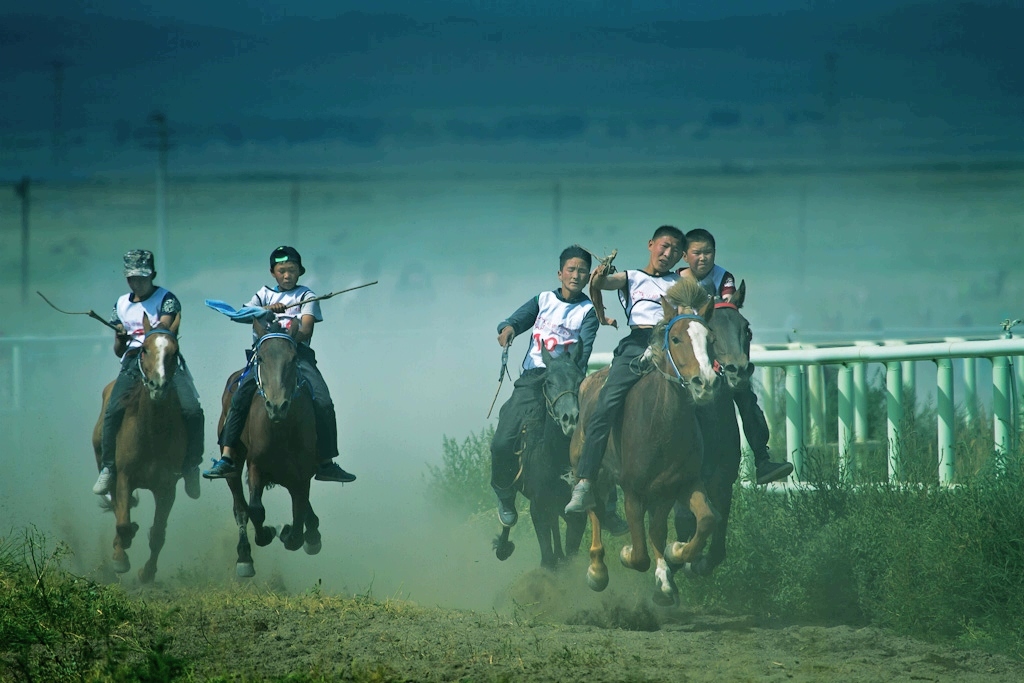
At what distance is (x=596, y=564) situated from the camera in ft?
31.7

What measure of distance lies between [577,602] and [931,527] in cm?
297

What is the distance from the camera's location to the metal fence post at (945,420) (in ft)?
34.0

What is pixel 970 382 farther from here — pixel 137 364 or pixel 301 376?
pixel 137 364

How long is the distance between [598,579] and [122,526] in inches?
193

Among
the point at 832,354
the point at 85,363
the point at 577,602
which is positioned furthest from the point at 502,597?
the point at 85,363

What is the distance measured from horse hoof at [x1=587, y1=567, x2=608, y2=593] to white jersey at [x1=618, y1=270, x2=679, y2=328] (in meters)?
2.06

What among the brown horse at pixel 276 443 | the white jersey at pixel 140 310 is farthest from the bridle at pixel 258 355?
the white jersey at pixel 140 310

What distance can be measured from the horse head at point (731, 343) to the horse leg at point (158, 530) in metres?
5.95

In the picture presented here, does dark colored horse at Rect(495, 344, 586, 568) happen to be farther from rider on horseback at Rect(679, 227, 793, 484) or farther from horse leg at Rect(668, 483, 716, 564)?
rider on horseback at Rect(679, 227, 793, 484)

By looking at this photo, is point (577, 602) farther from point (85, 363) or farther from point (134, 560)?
point (85, 363)

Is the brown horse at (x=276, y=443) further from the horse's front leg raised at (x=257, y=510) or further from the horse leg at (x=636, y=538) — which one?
the horse leg at (x=636, y=538)

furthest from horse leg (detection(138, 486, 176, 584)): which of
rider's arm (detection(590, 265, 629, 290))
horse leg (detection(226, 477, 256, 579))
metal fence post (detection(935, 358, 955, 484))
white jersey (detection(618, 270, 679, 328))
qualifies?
metal fence post (detection(935, 358, 955, 484))

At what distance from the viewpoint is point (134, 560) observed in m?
12.4

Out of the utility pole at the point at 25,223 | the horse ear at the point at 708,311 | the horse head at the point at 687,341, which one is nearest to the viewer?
the horse head at the point at 687,341
